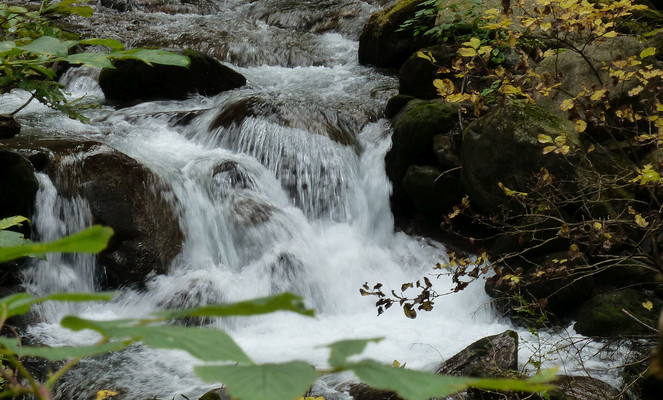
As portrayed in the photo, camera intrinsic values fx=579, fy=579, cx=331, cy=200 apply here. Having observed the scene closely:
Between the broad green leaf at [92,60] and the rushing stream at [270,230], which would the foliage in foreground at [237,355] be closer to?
the broad green leaf at [92,60]

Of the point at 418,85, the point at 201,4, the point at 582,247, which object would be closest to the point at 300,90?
the point at 418,85

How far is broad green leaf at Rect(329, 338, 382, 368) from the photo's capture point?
426 mm

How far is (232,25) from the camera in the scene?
41.2 feet

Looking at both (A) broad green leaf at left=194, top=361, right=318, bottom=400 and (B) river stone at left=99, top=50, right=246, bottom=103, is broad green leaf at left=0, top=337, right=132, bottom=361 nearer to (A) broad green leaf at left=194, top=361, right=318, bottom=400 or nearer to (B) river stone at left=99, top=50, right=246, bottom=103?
(A) broad green leaf at left=194, top=361, right=318, bottom=400

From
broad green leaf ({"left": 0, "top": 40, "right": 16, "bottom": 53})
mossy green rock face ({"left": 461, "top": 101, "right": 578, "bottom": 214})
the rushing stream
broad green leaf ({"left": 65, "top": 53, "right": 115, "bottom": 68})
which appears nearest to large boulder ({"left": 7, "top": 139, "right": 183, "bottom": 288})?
the rushing stream

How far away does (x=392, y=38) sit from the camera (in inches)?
375

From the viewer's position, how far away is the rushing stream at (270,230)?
474 centimetres

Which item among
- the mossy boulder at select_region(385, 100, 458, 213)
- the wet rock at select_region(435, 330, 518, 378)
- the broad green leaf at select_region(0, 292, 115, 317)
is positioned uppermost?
the broad green leaf at select_region(0, 292, 115, 317)

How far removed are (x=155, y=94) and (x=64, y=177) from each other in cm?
342

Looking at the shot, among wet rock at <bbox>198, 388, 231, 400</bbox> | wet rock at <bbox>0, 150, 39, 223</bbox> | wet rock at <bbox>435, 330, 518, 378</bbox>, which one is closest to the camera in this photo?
wet rock at <bbox>198, 388, 231, 400</bbox>

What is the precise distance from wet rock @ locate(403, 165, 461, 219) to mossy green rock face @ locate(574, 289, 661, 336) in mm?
2123

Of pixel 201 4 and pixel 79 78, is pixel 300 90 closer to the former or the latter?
pixel 79 78

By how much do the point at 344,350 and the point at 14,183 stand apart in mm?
5757

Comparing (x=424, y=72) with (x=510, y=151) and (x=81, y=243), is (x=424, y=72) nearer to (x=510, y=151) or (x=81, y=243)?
(x=510, y=151)
